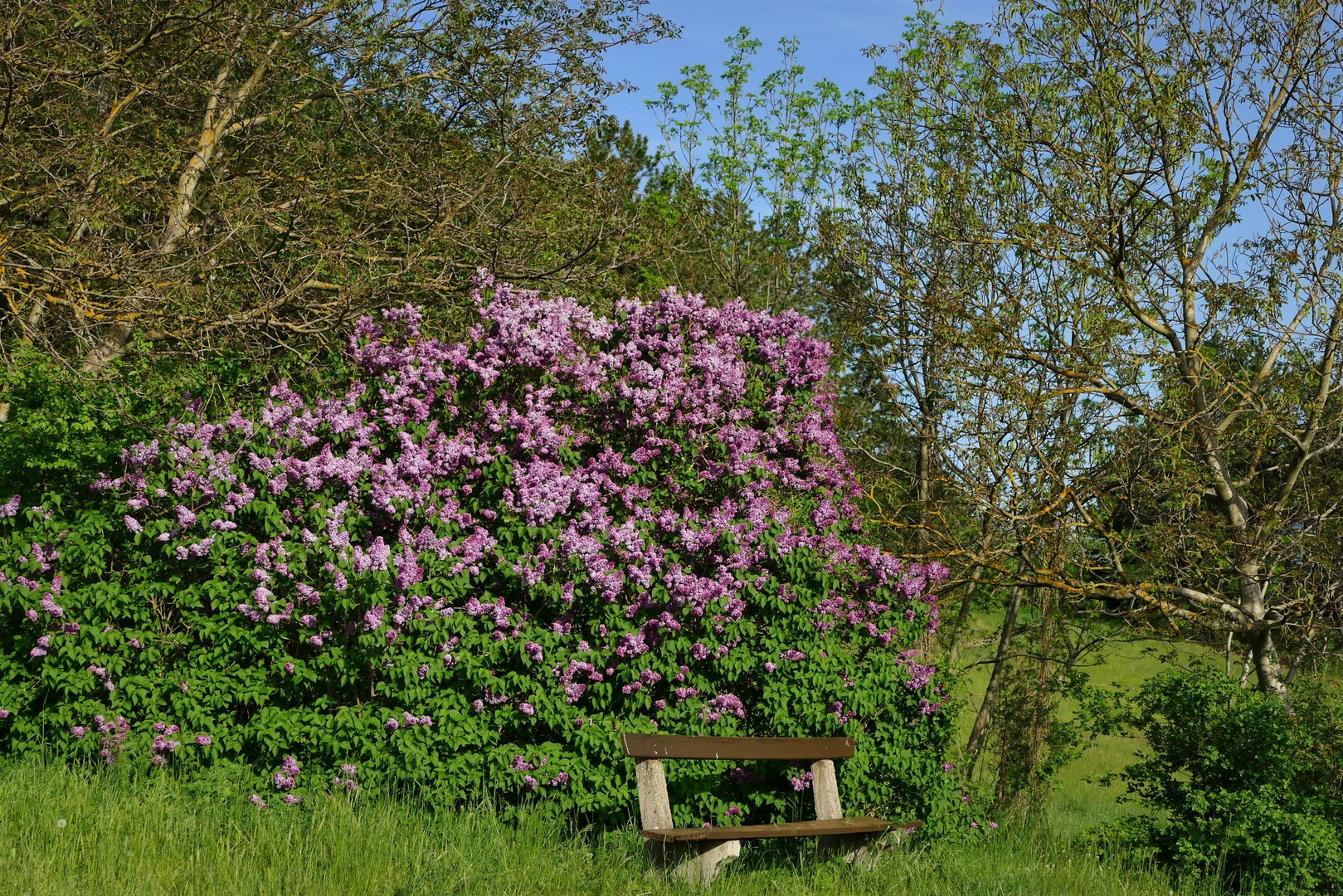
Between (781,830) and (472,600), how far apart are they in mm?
2015

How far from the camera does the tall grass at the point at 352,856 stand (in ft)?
14.9

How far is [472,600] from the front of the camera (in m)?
6.08

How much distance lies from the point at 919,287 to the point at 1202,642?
3.82 m

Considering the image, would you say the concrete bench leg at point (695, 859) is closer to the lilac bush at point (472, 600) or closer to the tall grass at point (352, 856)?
the tall grass at point (352, 856)

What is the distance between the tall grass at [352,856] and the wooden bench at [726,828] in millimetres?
132

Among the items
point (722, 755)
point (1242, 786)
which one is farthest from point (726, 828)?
point (1242, 786)

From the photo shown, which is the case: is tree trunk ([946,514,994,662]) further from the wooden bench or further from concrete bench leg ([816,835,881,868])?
concrete bench leg ([816,835,881,868])

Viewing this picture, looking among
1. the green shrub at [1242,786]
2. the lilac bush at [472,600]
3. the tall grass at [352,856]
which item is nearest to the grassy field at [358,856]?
the tall grass at [352,856]

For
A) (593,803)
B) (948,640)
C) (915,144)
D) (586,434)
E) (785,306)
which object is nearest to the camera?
(593,803)

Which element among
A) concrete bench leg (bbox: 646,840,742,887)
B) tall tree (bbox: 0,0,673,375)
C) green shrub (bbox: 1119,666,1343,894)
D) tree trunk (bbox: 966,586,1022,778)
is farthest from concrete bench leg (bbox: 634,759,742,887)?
tree trunk (bbox: 966,586,1022,778)

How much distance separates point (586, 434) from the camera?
6906 millimetres

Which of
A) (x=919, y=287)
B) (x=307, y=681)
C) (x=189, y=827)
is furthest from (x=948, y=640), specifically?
(x=189, y=827)

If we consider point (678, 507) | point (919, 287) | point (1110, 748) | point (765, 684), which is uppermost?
point (919, 287)

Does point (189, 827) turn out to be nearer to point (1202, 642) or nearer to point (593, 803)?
point (593, 803)
